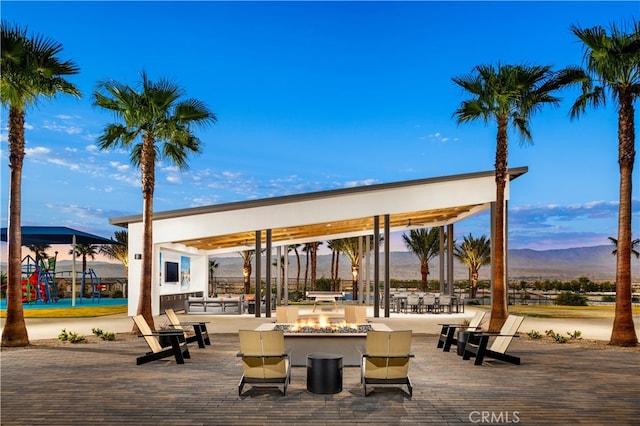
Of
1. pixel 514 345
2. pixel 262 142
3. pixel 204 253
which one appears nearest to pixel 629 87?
pixel 514 345

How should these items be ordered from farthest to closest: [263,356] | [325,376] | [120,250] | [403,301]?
1. [120,250]
2. [403,301]
3. [325,376]
4. [263,356]

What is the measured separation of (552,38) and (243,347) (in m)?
22.5

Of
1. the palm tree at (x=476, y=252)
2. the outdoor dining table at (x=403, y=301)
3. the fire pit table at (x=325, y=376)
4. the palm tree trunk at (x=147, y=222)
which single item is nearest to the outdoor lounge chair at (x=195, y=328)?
the palm tree trunk at (x=147, y=222)

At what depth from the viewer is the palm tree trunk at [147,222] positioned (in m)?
15.4

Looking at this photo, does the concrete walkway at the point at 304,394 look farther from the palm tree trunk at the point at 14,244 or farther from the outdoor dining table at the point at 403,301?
the outdoor dining table at the point at 403,301

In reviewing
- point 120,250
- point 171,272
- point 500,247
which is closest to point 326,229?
point 171,272

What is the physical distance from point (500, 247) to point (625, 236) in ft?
11.7

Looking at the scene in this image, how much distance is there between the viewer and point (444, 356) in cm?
1156

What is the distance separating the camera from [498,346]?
425 inches

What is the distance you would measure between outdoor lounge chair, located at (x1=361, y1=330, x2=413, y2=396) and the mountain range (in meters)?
82.4

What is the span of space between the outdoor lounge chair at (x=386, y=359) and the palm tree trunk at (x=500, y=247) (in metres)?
8.85

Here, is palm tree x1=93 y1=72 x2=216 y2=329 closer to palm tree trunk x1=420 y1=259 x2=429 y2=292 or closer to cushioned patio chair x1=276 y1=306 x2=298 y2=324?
cushioned patio chair x1=276 y1=306 x2=298 y2=324

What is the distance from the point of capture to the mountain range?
95500 millimetres

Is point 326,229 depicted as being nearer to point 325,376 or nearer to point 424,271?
point 424,271
